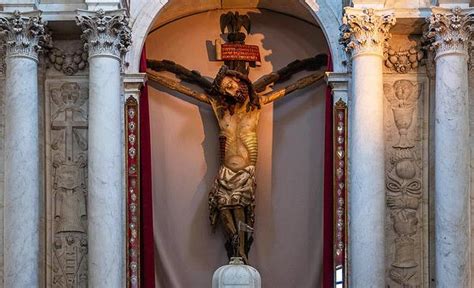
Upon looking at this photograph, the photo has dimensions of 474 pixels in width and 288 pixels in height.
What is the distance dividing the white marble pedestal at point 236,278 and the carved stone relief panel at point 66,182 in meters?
2.00

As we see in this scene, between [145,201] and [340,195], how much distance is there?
2.51m

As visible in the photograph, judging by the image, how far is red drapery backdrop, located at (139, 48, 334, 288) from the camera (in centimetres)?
1627

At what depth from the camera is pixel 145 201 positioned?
648 inches

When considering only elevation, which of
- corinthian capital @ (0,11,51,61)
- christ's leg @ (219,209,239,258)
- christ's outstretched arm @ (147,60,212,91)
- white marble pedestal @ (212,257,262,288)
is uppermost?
corinthian capital @ (0,11,51,61)

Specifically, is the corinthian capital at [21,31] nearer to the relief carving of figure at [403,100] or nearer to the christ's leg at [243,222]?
the christ's leg at [243,222]

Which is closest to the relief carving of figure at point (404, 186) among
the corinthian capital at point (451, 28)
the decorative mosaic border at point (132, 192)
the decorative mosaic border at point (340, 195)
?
the decorative mosaic border at point (340, 195)

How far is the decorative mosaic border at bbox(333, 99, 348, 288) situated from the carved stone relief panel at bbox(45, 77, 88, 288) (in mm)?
3157

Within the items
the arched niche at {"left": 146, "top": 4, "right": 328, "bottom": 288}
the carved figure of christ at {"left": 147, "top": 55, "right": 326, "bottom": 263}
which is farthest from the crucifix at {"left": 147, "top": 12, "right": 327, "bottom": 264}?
the arched niche at {"left": 146, "top": 4, "right": 328, "bottom": 288}

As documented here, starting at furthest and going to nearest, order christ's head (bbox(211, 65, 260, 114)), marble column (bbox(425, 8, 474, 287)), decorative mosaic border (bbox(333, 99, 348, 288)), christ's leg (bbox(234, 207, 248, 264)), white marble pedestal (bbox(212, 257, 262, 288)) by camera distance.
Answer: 1. christ's head (bbox(211, 65, 260, 114))
2. christ's leg (bbox(234, 207, 248, 264))
3. decorative mosaic border (bbox(333, 99, 348, 288))
4. marble column (bbox(425, 8, 474, 287))
5. white marble pedestal (bbox(212, 257, 262, 288))

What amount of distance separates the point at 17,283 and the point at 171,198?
3.09 meters

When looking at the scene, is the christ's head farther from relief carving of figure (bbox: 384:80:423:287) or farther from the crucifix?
relief carving of figure (bbox: 384:80:423:287)

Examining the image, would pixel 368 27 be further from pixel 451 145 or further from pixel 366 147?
pixel 451 145

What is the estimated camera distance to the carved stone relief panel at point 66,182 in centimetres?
1605

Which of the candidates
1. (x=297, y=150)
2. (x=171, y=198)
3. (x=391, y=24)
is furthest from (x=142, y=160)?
(x=391, y=24)
